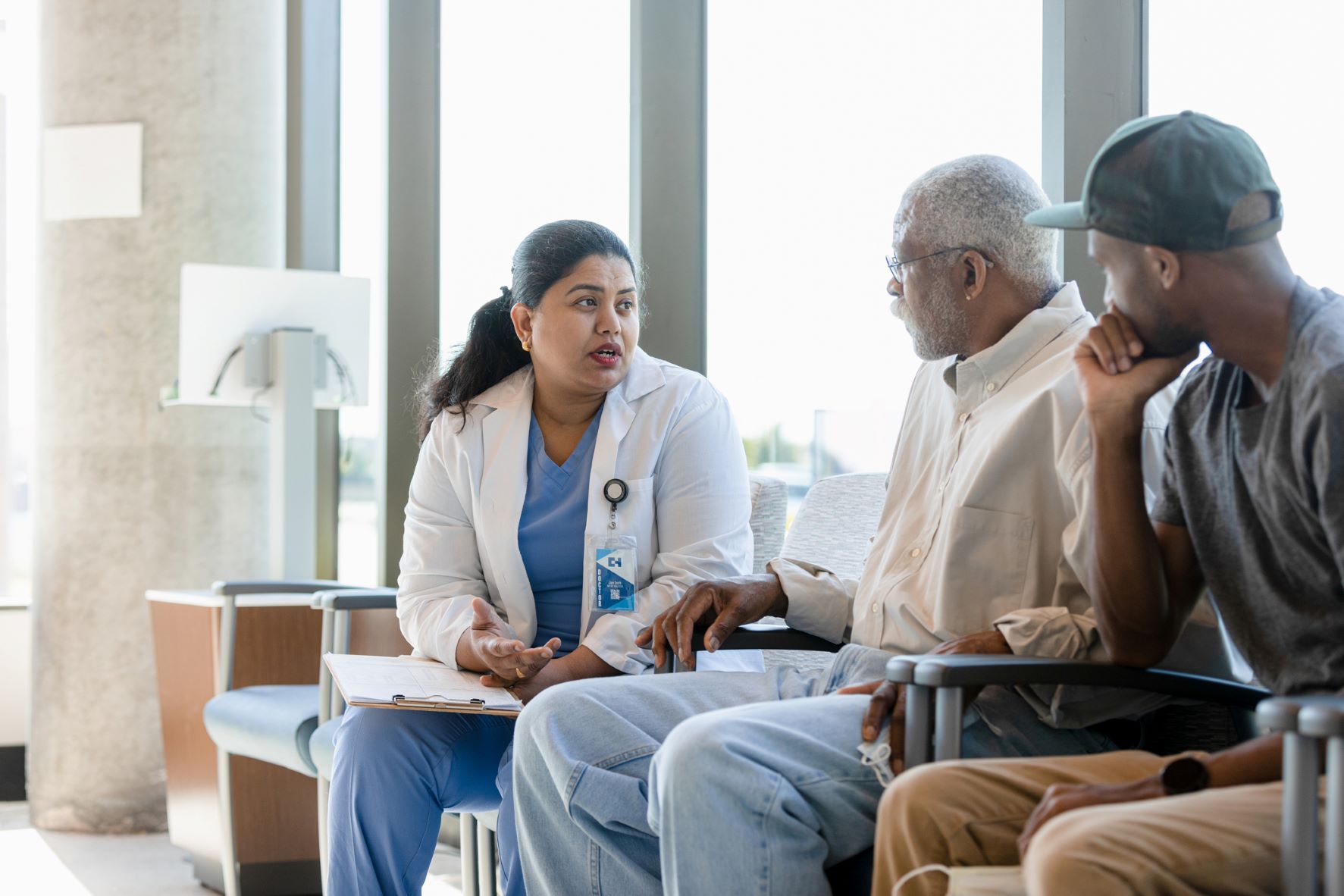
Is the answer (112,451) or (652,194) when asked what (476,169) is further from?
(112,451)

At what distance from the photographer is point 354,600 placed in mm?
2924

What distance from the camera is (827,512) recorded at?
8.32 ft

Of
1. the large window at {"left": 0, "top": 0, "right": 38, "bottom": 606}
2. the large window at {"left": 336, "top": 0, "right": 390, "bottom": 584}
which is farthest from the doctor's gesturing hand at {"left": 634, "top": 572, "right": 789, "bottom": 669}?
the large window at {"left": 0, "top": 0, "right": 38, "bottom": 606}


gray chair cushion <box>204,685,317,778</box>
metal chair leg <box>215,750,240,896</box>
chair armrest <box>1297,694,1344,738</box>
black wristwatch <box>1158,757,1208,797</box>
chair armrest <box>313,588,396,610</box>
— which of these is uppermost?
chair armrest <box>1297,694,1344,738</box>

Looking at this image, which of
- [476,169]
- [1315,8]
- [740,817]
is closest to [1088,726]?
[740,817]

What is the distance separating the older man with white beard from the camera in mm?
1637

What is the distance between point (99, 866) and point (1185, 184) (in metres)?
3.46

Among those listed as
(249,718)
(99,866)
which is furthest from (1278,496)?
(99,866)

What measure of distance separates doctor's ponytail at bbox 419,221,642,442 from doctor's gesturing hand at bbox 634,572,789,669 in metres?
0.69

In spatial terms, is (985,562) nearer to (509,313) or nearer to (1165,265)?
(1165,265)

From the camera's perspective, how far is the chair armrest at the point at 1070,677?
4.94ft

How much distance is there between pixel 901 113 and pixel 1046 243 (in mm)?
1126

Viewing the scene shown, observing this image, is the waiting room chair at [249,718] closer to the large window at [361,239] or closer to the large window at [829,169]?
the large window at [361,239]

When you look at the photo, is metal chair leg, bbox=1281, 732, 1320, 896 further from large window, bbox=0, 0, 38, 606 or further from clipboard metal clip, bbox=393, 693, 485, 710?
large window, bbox=0, 0, 38, 606
